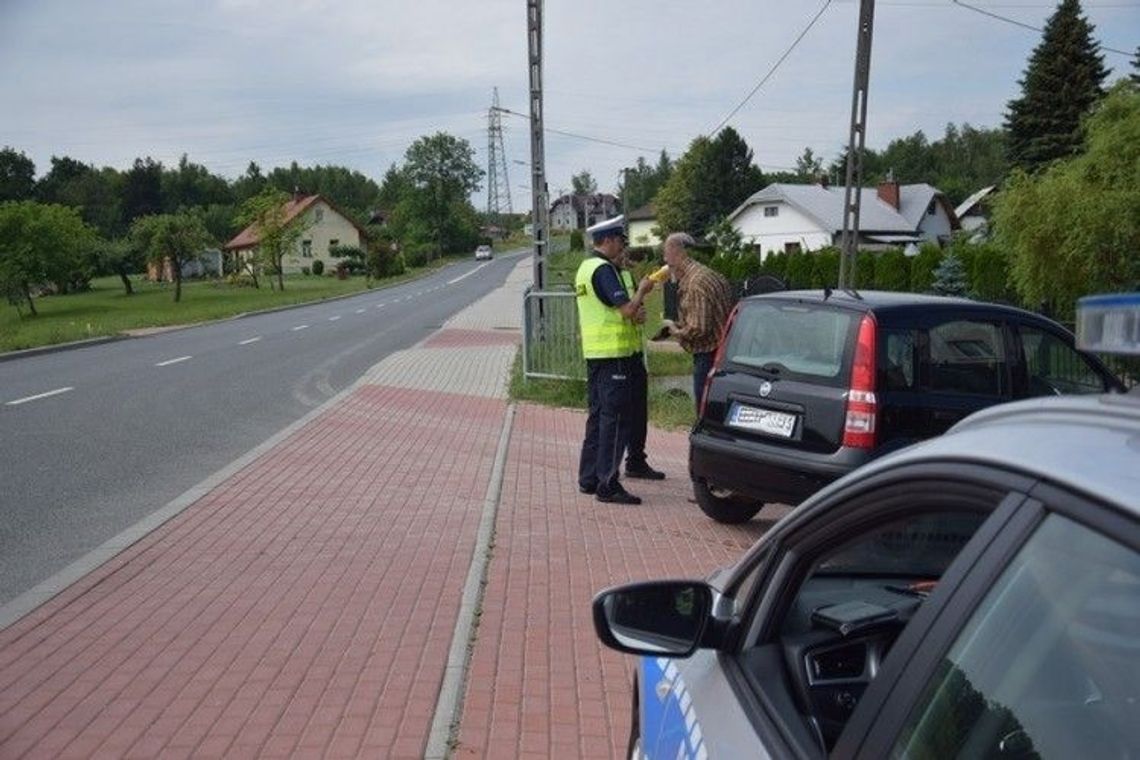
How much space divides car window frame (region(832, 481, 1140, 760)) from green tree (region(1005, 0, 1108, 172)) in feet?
176

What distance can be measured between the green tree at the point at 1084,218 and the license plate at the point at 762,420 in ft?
61.3

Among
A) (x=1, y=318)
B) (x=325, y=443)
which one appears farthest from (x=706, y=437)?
(x=1, y=318)

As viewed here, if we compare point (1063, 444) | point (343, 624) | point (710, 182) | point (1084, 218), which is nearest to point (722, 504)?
point (343, 624)

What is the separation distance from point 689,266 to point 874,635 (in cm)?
689

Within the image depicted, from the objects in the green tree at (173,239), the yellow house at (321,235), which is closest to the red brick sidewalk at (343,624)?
the green tree at (173,239)

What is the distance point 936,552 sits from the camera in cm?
218

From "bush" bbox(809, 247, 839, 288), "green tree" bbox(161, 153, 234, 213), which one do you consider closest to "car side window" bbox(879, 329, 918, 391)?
"bush" bbox(809, 247, 839, 288)

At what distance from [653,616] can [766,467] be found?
4575mm

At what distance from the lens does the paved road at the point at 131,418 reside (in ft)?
27.3

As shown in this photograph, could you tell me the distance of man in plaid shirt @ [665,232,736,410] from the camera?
9.13 metres

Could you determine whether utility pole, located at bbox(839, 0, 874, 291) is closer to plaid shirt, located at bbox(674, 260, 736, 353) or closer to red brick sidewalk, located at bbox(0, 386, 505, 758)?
plaid shirt, located at bbox(674, 260, 736, 353)

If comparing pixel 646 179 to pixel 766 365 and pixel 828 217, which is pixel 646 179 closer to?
pixel 828 217

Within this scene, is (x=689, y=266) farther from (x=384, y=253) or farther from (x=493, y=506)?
(x=384, y=253)

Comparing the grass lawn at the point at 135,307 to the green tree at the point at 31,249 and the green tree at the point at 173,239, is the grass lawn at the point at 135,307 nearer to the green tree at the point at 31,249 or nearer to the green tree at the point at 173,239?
the green tree at the point at 31,249
